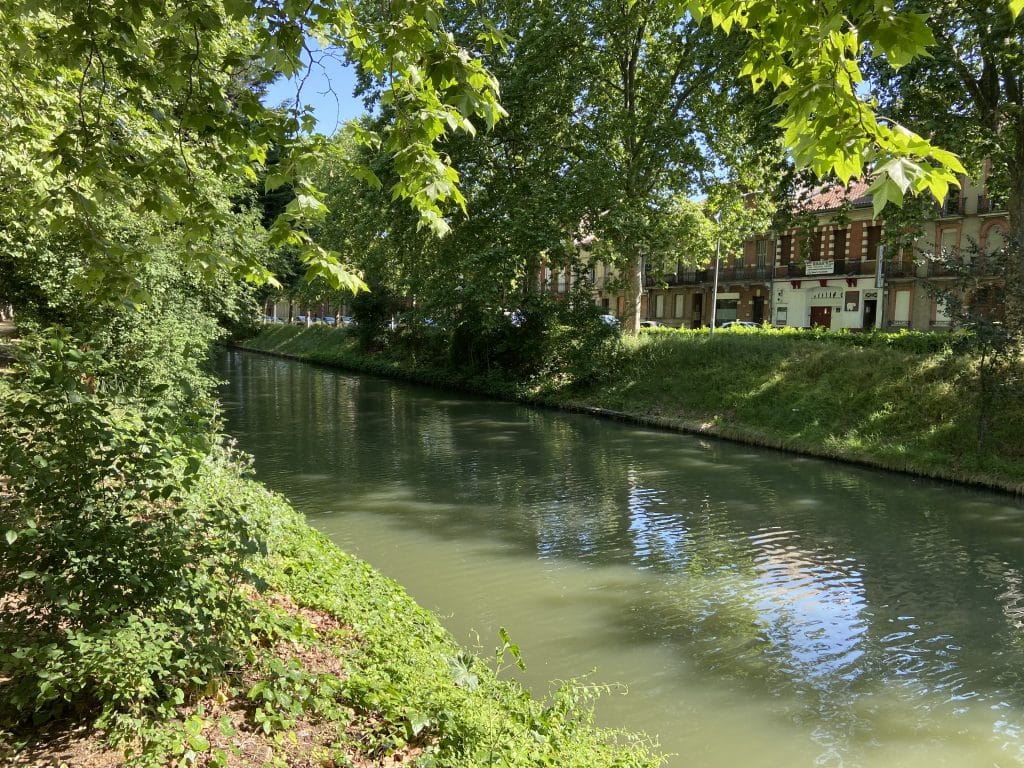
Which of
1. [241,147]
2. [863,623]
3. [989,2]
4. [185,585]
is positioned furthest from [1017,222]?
[185,585]

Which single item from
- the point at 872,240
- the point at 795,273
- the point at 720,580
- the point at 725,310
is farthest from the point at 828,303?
the point at 720,580

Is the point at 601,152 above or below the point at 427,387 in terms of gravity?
above

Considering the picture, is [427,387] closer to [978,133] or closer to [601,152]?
[601,152]

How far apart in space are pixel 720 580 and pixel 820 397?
1069 centimetres

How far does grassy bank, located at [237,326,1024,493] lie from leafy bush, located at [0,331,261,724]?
13.3m

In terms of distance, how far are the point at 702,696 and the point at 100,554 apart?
13.7 feet

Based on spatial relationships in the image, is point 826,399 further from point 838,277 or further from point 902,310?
point 838,277

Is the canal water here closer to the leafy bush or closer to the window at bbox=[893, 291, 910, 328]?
the leafy bush

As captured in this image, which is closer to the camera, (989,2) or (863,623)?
(863,623)

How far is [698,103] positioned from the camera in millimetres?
22828

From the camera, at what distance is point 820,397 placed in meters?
17.2

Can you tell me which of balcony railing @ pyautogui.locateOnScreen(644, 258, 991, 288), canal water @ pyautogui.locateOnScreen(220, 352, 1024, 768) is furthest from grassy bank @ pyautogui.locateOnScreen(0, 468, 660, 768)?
balcony railing @ pyautogui.locateOnScreen(644, 258, 991, 288)

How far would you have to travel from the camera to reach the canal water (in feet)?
16.9

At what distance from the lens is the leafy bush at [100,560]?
10.2ft
